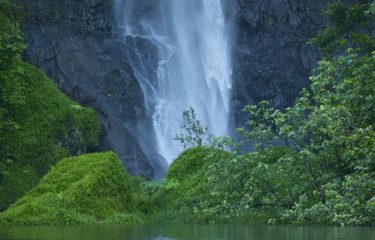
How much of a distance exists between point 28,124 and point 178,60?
18.4m

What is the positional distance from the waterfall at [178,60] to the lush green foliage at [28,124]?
36.3 feet

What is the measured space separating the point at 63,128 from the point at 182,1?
2173 centimetres

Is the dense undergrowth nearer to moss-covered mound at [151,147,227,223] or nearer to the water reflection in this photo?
moss-covered mound at [151,147,227,223]

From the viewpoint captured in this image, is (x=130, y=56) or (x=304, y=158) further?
(x=130, y=56)

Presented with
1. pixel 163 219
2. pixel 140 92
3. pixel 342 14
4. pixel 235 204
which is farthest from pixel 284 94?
pixel 235 204

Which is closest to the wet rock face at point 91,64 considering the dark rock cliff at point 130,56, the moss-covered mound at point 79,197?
the dark rock cliff at point 130,56

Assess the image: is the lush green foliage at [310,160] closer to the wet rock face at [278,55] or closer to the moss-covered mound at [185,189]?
the moss-covered mound at [185,189]

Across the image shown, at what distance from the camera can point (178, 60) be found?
3819cm

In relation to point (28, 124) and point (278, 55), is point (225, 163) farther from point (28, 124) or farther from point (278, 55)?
point (278, 55)

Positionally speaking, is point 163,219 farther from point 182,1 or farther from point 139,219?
point 182,1

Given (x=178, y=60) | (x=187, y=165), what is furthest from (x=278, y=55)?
A: (x=187, y=165)

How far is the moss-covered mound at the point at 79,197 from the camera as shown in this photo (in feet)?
45.0

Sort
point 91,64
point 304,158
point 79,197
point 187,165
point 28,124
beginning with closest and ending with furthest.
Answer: point 304,158, point 79,197, point 187,165, point 28,124, point 91,64

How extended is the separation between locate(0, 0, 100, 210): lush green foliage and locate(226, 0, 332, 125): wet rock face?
674 inches
